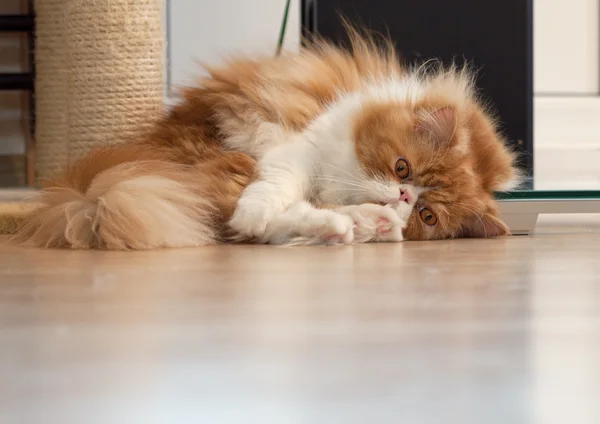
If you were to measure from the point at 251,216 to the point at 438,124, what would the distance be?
1.41 feet

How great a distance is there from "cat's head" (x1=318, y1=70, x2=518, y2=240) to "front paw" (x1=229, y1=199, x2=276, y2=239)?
21 cm

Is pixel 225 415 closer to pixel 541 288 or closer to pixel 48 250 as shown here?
pixel 541 288

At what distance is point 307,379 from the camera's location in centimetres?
65

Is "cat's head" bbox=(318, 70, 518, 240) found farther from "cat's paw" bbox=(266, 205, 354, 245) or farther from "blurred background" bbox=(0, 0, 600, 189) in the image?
A: "blurred background" bbox=(0, 0, 600, 189)

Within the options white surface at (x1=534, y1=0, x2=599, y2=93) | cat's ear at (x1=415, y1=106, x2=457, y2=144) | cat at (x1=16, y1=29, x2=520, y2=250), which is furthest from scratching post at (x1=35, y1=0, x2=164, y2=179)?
white surface at (x1=534, y1=0, x2=599, y2=93)

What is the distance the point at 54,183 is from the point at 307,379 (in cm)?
125

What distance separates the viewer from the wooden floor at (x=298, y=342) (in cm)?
58

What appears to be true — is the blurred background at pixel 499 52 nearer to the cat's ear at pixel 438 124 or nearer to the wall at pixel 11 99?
the wall at pixel 11 99

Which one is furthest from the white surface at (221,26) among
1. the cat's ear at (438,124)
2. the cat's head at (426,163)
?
the cat's ear at (438,124)

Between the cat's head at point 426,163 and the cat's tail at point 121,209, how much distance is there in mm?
330

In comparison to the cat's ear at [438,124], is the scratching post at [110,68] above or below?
above

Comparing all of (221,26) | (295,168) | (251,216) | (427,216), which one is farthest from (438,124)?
(221,26)

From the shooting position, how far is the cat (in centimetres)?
166

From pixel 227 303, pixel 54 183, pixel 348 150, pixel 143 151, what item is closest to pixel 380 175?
pixel 348 150
